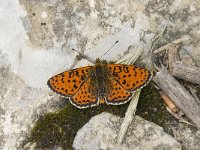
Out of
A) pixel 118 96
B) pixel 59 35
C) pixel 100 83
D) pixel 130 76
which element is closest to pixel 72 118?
pixel 100 83

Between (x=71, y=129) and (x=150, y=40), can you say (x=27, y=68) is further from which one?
(x=150, y=40)

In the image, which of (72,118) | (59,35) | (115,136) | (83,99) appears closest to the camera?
(115,136)

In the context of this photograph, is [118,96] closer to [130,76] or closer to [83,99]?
[130,76]

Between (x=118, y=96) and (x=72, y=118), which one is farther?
(x=72, y=118)

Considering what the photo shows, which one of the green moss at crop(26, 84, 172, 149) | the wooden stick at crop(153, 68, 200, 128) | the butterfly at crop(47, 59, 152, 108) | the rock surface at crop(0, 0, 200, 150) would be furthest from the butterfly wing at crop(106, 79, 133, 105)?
the rock surface at crop(0, 0, 200, 150)

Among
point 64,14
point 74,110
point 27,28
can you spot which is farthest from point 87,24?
point 74,110

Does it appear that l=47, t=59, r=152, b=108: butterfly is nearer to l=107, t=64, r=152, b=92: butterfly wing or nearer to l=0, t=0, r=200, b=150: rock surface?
l=107, t=64, r=152, b=92: butterfly wing

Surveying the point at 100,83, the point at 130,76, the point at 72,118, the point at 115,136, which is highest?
the point at 130,76

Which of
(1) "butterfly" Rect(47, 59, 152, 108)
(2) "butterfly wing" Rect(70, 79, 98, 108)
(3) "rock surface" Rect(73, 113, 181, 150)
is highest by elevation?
(1) "butterfly" Rect(47, 59, 152, 108)
